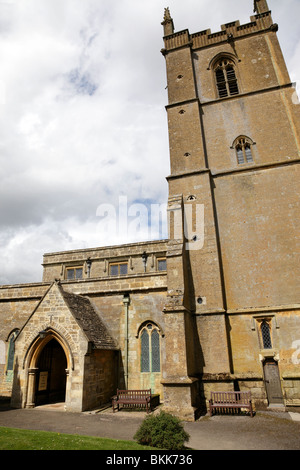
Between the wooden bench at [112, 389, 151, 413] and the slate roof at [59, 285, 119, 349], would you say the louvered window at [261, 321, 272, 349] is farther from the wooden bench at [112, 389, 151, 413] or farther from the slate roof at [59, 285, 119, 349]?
the slate roof at [59, 285, 119, 349]

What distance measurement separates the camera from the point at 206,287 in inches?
601

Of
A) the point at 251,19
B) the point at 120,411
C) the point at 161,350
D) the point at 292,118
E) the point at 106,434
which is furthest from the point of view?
the point at 251,19

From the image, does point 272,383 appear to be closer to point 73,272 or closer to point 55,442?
point 55,442

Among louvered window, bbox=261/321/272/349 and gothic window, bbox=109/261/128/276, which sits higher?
gothic window, bbox=109/261/128/276

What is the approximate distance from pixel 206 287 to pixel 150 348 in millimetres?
4390

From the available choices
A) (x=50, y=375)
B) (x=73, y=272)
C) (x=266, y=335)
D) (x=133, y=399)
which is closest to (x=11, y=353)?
(x=50, y=375)

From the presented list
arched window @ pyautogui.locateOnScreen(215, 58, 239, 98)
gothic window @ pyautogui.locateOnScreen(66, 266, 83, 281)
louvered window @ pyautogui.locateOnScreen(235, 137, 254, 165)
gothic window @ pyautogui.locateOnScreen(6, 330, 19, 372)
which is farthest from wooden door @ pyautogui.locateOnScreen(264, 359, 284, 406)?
arched window @ pyautogui.locateOnScreen(215, 58, 239, 98)

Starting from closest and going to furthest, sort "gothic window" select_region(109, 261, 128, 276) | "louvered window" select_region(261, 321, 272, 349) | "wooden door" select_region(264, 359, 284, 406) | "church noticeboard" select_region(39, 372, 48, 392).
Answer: "wooden door" select_region(264, 359, 284, 406)
"louvered window" select_region(261, 321, 272, 349)
"church noticeboard" select_region(39, 372, 48, 392)
"gothic window" select_region(109, 261, 128, 276)

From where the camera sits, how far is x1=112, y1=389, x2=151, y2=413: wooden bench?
521 inches

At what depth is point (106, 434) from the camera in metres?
9.43

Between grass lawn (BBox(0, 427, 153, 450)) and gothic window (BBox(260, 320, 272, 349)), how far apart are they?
28.0 feet

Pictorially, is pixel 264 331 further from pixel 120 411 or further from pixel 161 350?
pixel 120 411
